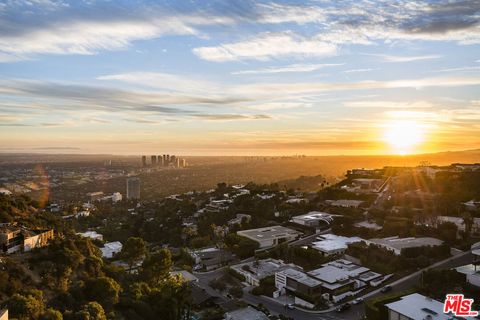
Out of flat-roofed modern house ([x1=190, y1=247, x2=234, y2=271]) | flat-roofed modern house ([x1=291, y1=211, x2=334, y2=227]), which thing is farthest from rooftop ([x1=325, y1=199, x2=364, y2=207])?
flat-roofed modern house ([x1=190, y1=247, x2=234, y2=271])

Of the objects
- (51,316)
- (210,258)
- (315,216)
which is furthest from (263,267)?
(51,316)

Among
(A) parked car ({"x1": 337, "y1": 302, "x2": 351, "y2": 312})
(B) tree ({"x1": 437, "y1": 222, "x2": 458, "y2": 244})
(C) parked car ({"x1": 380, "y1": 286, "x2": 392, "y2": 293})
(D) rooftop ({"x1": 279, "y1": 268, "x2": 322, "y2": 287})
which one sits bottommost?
(A) parked car ({"x1": 337, "y1": 302, "x2": 351, "y2": 312})

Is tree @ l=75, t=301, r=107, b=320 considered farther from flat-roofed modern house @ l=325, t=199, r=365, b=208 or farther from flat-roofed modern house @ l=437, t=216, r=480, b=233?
flat-roofed modern house @ l=325, t=199, r=365, b=208

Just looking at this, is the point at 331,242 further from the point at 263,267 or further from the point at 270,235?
the point at 263,267

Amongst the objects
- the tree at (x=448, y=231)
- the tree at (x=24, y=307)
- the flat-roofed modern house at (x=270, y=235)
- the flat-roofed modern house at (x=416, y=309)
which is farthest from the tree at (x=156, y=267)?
the tree at (x=448, y=231)

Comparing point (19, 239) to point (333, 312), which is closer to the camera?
point (333, 312)

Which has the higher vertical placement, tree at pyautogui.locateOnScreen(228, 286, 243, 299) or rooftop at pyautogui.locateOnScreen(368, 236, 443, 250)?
rooftop at pyautogui.locateOnScreen(368, 236, 443, 250)
